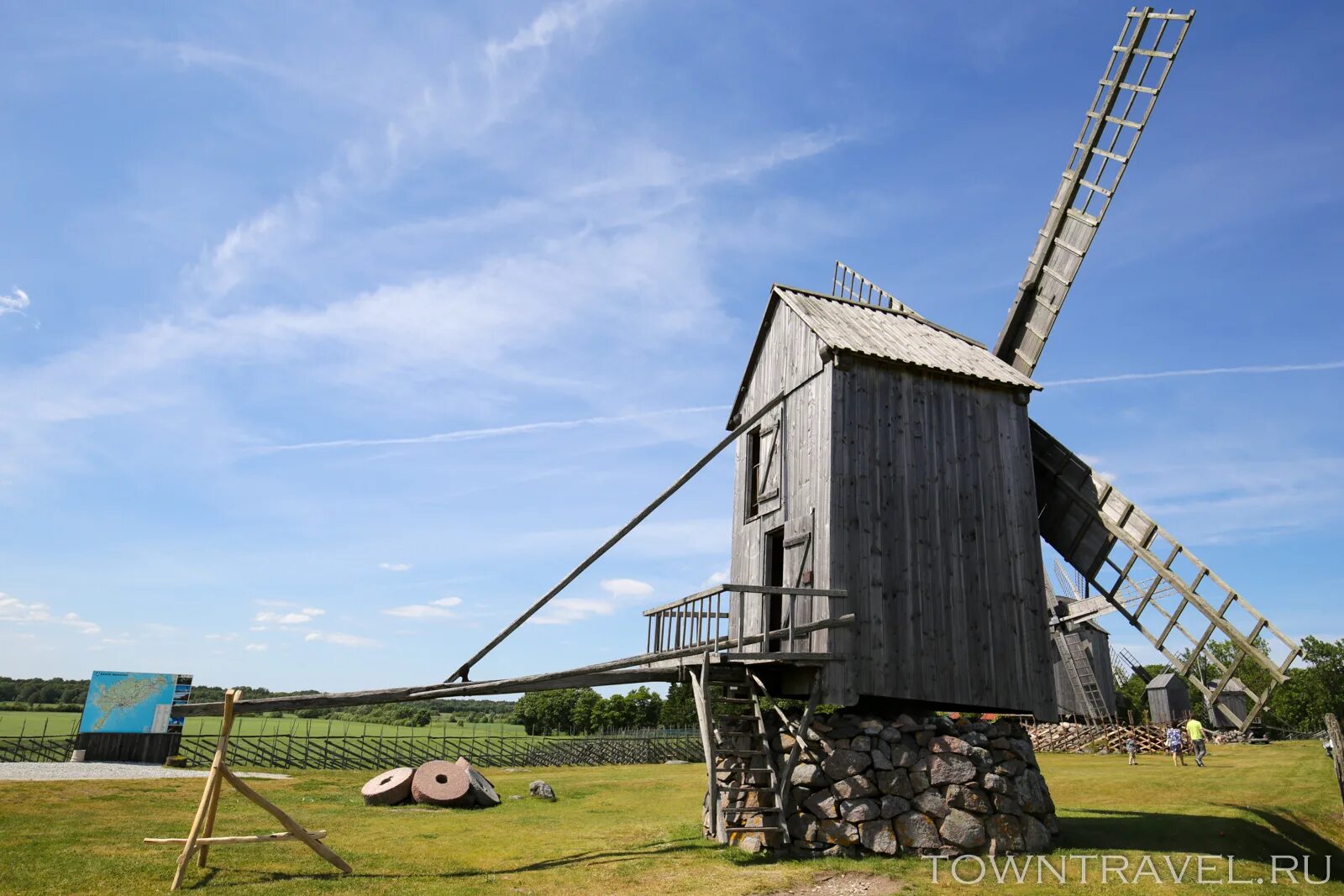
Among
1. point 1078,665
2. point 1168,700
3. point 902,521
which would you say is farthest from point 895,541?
point 1168,700

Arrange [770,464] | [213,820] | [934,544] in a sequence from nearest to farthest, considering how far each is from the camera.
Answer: [213,820] < [934,544] < [770,464]

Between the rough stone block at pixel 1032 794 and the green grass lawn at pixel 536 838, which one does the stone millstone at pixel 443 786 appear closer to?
the green grass lawn at pixel 536 838

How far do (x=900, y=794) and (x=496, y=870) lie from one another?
236 inches

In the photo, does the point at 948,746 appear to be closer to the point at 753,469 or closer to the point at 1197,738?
the point at 753,469

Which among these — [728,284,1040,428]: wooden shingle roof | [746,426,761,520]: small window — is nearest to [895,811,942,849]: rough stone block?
[746,426,761,520]: small window

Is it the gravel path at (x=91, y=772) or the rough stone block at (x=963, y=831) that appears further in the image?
the gravel path at (x=91, y=772)

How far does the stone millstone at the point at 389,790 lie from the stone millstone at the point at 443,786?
0.18 m

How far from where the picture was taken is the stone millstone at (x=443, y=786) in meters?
18.2

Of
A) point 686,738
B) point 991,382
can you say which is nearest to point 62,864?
point 991,382

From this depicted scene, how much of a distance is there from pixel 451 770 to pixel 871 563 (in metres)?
11.9

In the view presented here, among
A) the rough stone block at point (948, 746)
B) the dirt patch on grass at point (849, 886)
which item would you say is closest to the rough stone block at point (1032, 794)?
the rough stone block at point (948, 746)

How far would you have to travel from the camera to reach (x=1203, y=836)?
13031 millimetres

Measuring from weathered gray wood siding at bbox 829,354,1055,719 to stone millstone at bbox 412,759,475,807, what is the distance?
10290mm

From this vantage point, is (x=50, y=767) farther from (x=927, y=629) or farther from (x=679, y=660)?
(x=927, y=629)
